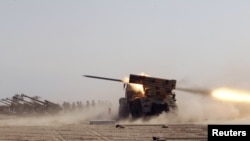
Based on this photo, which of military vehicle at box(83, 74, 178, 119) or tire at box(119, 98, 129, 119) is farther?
tire at box(119, 98, 129, 119)

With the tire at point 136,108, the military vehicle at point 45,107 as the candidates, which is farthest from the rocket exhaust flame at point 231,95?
the military vehicle at point 45,107

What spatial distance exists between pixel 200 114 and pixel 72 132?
17.7m

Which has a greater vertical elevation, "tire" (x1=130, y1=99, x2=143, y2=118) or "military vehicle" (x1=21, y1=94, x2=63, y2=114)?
"military vehicle" (x1=21, y1=94, x2=63, y2=114)

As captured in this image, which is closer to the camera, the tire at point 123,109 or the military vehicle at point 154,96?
the military vehicle at point 154,96

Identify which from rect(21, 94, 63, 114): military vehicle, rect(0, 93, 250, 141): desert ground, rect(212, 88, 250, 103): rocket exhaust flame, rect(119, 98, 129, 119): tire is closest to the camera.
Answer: rect(0, 93, 250, 141): desert ground

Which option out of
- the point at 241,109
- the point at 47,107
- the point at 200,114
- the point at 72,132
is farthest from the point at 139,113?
the point at 47,107

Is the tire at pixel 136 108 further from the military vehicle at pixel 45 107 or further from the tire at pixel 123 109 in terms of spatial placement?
the military vehicle at pixel 45 107

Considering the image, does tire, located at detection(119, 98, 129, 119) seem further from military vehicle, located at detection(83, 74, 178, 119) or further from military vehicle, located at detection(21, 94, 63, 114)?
military vehicle, located at detection(21, 94, 63, 114)

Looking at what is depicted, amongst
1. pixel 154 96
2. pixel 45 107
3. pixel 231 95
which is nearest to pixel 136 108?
pixel 154 96

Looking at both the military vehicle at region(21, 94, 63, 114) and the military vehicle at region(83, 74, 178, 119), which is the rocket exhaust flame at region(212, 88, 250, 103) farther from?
the military vehicle at region(21, 94, 63, 114)

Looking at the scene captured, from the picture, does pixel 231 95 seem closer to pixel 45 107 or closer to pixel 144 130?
pixel 144 130

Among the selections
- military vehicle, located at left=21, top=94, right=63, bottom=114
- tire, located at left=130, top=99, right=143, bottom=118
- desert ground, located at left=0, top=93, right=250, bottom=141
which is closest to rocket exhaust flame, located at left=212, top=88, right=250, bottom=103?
desert ground, located at left=0, top=93, right=250, bottom=141

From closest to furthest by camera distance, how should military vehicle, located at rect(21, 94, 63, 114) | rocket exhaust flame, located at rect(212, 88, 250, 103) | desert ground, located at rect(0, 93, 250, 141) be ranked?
desert ground, located at rect(0, 93, 250, 141), rocket exhaust flame, located at rect(212, 88, 250, 103), military vehicle, located at rect(21, 94, 63, 114)

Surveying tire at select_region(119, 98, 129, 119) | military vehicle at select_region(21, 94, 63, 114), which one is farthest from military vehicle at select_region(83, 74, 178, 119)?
military vehicle at select_region(21, 94, 63, 114)
